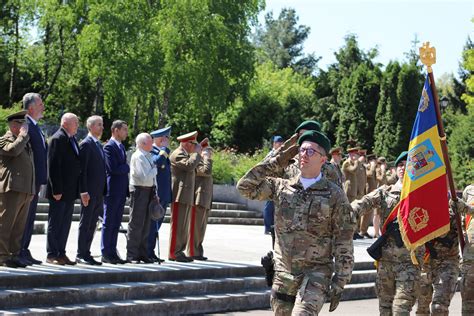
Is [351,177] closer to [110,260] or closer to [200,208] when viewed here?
[200,208]

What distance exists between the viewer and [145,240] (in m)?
13.7

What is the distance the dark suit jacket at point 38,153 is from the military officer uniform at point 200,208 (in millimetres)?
3718

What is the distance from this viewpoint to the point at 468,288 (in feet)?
35.7

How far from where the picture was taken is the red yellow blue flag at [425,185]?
1007 centimetres

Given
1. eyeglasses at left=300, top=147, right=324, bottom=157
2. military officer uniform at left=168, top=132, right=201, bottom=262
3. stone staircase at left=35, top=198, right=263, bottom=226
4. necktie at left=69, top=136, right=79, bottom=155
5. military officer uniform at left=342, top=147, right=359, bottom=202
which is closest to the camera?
eyeglasses at left=300, top=147, right=324, bottom=157

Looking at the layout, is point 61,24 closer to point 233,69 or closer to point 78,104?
point 78,104

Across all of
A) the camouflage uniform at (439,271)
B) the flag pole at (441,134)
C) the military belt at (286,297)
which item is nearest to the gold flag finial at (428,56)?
the flag pole at (441,134)

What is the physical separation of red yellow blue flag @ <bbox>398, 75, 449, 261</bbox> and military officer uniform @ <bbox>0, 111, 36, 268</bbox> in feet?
14.5

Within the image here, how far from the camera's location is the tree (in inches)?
4188

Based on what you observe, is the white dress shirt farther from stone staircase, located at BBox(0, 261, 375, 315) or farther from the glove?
the glove

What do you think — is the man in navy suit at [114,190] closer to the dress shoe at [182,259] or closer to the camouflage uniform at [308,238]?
the dress shoe at [182,259]

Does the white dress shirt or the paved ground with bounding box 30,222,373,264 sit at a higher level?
the white dress shirt

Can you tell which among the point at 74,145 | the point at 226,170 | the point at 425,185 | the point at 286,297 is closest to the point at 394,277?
the point at 425,185

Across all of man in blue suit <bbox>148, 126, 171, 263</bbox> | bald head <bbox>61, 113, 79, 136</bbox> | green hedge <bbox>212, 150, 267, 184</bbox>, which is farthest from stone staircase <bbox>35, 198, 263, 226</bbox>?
bald head <bbox>61, 113, 79, 136</bbox>
